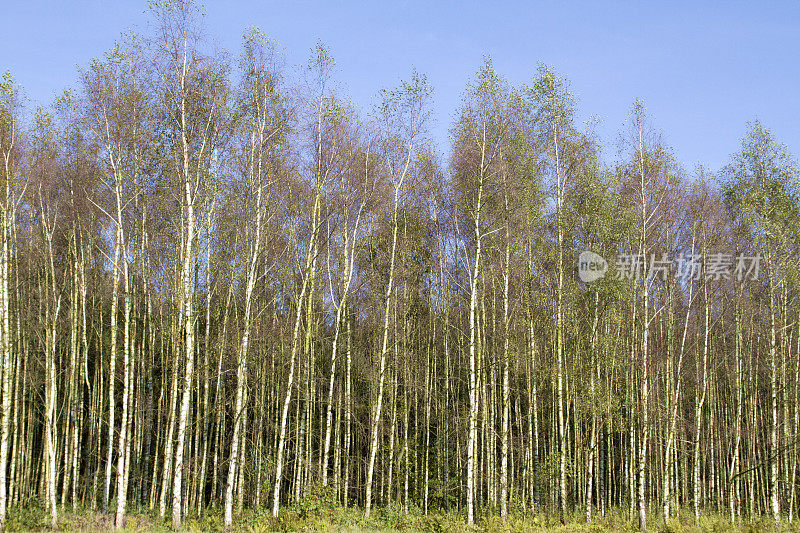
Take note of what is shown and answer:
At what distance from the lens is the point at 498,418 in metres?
23.9

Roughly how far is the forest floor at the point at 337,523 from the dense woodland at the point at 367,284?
0.66 metres

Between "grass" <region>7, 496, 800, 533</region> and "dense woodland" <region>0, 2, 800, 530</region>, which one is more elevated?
"dense woodland" <region>0, 2, 800, 530</region>

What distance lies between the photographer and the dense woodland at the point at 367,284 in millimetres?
16297

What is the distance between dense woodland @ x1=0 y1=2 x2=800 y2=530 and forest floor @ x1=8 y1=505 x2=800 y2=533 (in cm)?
66

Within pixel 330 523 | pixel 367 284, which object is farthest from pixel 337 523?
pixel 367 284

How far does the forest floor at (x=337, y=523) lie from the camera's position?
45.8 ft

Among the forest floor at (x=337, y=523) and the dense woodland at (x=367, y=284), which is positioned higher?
the dense woodland at (x=367, y=284)

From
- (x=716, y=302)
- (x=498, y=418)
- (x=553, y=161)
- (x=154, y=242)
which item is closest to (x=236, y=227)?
(x=154, y=242)

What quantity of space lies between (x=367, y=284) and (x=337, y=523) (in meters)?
10.0

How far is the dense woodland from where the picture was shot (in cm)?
1630

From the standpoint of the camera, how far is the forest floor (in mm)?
13970

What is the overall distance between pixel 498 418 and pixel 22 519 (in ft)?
52.2

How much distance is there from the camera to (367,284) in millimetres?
23500

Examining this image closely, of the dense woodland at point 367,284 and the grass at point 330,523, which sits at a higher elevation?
the dense woodland at point 367,284
